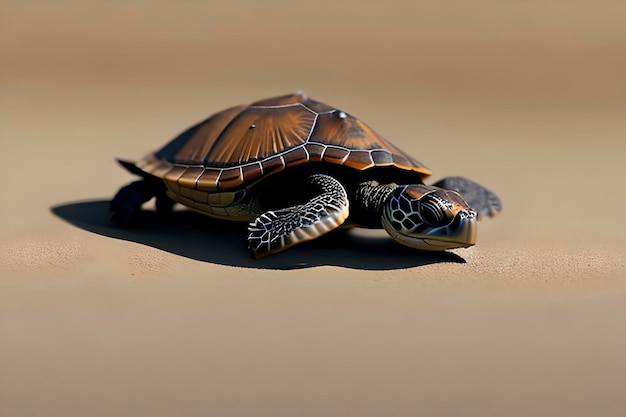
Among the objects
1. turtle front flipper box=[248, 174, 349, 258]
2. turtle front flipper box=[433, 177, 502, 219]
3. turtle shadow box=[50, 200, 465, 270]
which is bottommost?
turtle shadow box=[50, 200, 465, 270]

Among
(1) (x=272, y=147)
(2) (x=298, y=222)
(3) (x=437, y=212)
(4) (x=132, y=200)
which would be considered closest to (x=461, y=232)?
(3) (x=437, y=212)

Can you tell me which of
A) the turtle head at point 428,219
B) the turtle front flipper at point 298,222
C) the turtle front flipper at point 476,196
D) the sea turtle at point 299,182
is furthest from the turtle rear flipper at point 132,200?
the turtle front flipper at point 476,196

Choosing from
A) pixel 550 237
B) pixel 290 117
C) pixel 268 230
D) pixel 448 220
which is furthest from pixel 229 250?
pixel 550 237

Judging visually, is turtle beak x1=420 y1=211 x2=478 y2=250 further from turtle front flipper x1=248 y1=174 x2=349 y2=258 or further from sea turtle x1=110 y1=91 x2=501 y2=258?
turtle front flipper x1=248 y1=174 x2=349 y2=258

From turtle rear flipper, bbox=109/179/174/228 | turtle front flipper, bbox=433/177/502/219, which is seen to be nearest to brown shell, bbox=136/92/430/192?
turtle rear flipper, bbox=109/179/174/228

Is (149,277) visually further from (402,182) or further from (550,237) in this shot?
(550,237)

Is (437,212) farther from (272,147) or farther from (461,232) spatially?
(272,147)

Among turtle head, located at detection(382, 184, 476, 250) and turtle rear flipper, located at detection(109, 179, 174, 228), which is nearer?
turtle head, located at detection(382, 184, 476, 250)
